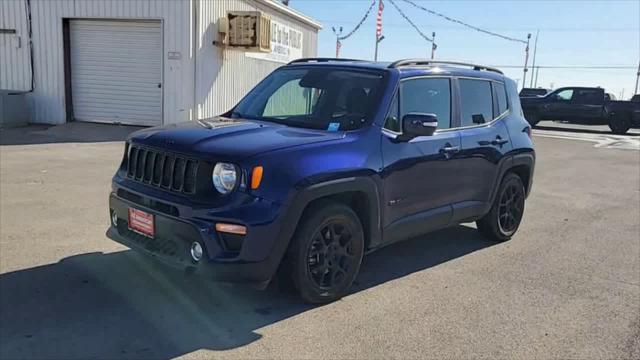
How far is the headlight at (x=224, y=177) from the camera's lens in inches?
146

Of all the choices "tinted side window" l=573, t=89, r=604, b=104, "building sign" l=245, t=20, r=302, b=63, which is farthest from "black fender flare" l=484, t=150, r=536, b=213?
"tinted side window" l=573, t=89, r=604, b=104

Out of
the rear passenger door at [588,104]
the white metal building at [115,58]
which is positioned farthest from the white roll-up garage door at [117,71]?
the rear passenger door at [588,104]

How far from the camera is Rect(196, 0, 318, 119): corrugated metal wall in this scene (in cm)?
1483

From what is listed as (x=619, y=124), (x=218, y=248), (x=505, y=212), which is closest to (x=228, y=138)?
(x=218, y=248)

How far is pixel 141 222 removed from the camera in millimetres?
4086

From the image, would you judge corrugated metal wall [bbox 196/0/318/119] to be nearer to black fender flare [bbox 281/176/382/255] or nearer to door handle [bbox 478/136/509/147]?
door handle [bbox 478/136/509/147]

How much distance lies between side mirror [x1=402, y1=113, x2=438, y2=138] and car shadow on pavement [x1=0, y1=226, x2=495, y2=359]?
134 cm

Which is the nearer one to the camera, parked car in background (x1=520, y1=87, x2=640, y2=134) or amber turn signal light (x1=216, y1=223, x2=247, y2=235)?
amber turn signal light (x1=216, y1=223, x2=247, y2=235)

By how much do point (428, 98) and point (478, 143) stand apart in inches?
32.4

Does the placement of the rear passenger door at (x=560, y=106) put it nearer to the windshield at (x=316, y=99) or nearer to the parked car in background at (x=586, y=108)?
the parked car in background at (x=586, y=108)

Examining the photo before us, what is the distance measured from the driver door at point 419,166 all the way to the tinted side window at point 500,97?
1.02m

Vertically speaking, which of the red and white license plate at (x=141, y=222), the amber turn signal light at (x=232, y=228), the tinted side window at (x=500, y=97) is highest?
the tinted side window at (x=500, y=97)

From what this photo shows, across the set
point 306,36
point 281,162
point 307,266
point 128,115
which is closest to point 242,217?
point 281,162

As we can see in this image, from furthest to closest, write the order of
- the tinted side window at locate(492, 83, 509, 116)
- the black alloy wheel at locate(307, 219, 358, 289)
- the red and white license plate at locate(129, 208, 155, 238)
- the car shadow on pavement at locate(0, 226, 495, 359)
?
the tinted side window at locate(492, 83, 509, 116) < the black alloy wheel at locate(307, 219, 358, 289) < the red and white license plate at locate(129, 208, 155, 238) < the car shadow on pavement at locate(0, 226, 495, 359)
